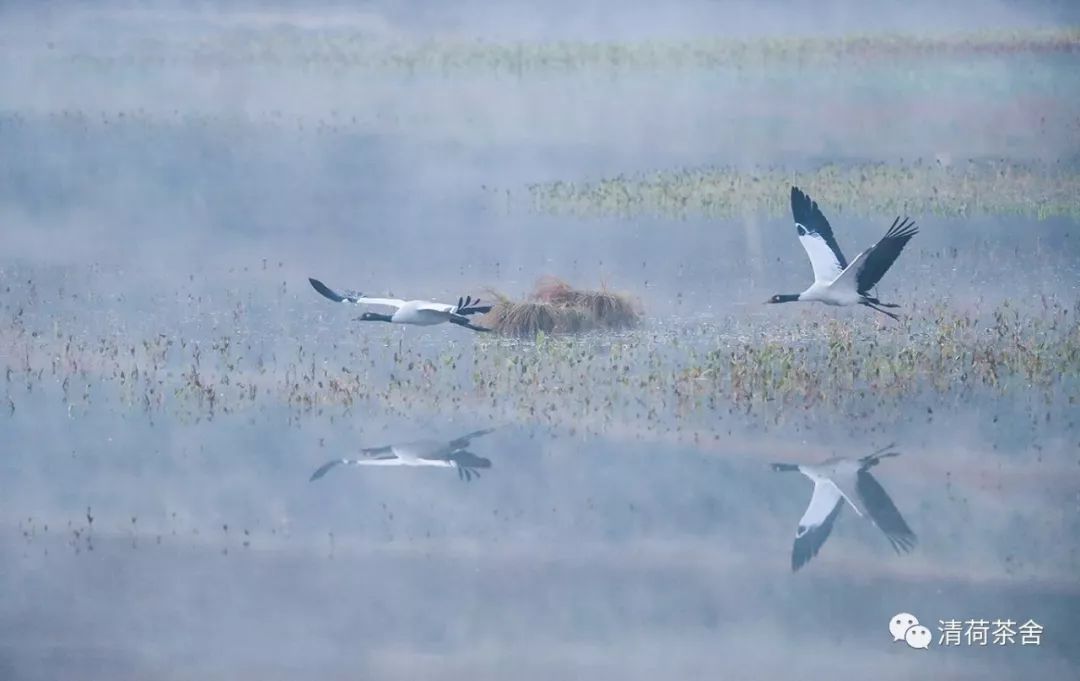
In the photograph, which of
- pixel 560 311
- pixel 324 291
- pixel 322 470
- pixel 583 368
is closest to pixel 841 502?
pixel 583 368

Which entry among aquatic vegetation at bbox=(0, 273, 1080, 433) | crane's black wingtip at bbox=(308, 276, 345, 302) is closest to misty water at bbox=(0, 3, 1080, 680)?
aquatic vegetation at bbox=(0, 273, 1080, 433)

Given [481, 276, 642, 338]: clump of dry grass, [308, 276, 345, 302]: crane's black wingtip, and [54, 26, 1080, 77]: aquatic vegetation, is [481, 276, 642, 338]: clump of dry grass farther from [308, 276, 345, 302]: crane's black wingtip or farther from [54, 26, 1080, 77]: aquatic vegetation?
[54, 26, 1080, 77]: aquatic vegetation

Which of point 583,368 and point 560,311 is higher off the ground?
point 560,311

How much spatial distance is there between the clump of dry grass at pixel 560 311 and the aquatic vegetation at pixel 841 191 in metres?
0.37

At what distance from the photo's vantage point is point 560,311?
6.20m

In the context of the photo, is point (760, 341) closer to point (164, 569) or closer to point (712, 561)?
point (712, 561)

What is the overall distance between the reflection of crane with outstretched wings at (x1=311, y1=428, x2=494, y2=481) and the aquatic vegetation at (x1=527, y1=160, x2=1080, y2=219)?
106 cm

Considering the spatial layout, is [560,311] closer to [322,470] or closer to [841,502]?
[322,470]

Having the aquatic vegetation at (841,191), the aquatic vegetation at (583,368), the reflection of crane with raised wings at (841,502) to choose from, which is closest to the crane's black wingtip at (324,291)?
the aquatic vegetation at (583,368)

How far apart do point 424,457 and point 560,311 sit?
74 cm

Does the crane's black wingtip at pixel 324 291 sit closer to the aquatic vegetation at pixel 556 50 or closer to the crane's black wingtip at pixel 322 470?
the crane's black wingtip at pixel 322 470

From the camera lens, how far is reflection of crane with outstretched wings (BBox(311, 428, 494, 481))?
229 inches

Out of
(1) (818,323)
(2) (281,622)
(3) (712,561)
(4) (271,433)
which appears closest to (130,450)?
(4) (271,433)

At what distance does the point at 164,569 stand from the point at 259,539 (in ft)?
0.99
